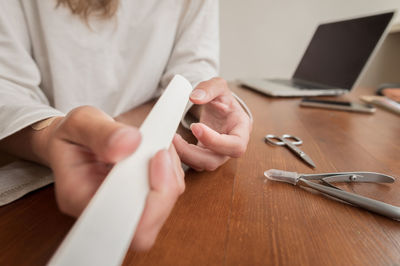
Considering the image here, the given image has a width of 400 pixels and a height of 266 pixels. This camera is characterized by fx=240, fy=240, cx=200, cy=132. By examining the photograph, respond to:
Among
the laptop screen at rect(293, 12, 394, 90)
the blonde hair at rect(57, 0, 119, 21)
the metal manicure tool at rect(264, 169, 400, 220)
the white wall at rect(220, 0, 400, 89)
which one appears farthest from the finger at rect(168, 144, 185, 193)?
the white wall at rect(220, 0, 400, 89)

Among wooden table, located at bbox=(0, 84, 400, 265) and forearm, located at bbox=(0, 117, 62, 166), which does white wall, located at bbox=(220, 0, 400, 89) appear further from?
forearm, located at bbox=(0, 117, 62, 166)

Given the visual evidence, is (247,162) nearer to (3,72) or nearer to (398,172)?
(398,172)

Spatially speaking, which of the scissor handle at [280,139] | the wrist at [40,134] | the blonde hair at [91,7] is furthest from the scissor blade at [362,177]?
the blonde hair at [91,7]

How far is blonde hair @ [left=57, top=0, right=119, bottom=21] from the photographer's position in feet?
1.29

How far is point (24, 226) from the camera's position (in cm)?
16

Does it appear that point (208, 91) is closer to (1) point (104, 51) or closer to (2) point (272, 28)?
(1) point (104, 51)

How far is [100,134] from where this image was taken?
124mm

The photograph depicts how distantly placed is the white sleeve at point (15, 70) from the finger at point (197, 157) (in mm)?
130

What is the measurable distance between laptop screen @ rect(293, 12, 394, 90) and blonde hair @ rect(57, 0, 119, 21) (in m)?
0.71

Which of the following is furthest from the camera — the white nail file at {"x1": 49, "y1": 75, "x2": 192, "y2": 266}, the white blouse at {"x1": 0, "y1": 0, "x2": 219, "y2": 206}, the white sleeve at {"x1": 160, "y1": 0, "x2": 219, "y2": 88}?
the white sleeve at {"x1": 160, "y1": 0, "x2": 219, "y2": 88}

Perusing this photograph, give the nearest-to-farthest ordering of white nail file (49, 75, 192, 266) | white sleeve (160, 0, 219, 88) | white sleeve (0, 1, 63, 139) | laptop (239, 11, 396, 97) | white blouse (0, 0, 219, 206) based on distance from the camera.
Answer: white nail file (49, 75, 192, 266) → white sleeve (0, 1, 63, 139) → white blouse (0, 0, 219, 206) → white sleeve (160, 0, 219, 88) → laptop (239, 11, 396, 97)

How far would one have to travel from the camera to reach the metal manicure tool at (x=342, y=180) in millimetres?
199

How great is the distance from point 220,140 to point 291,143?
0.47 feet

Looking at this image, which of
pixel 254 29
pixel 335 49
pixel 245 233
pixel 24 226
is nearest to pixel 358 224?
pixel 245 233
